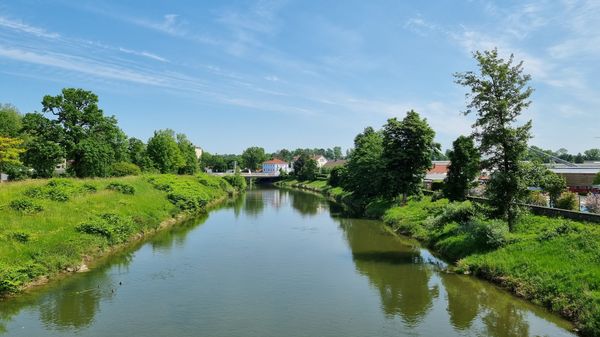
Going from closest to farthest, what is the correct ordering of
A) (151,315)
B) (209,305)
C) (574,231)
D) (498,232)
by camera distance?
(151,315) < (209,305) < (574,231) < (498,232)

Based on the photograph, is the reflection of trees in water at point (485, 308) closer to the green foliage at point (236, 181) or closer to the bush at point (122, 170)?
the bush at point (122, 170)

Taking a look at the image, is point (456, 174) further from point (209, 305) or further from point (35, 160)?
point (35, 160)

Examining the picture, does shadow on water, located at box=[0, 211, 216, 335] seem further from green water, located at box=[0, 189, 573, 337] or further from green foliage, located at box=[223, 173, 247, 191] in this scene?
green foliage, located at box=[223, 173, 247, 191]

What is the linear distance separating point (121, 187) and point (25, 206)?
14.4m

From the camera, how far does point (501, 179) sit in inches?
1006

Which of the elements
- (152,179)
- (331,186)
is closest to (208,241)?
(152,179)

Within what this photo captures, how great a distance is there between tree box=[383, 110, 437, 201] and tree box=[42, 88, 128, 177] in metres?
33.2

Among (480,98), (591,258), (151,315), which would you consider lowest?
(151,315)

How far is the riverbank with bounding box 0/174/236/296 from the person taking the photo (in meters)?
21.7

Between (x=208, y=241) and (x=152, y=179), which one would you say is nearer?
(x=208, y=241)

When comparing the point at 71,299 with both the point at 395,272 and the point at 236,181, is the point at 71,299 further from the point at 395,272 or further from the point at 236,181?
the point at 236,181

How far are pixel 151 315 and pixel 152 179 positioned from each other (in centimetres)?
4104

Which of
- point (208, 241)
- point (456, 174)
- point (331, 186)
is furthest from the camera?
point (331, 186)

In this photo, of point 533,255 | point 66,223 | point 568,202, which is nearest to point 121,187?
point 66,223
